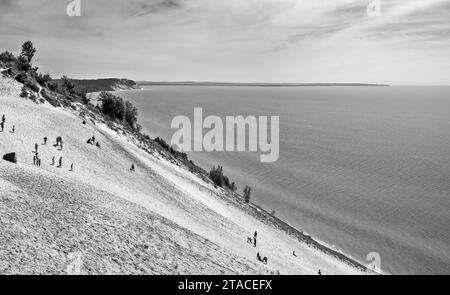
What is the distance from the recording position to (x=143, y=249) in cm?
1931

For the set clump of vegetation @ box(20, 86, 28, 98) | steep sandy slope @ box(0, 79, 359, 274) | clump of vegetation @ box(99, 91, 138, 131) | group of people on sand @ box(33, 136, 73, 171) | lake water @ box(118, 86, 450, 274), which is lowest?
lake water @ box(118, 86, 450, 274)

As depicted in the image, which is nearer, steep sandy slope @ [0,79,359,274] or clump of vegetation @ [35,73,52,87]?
steep sandy slope @ [0,79,359,274]

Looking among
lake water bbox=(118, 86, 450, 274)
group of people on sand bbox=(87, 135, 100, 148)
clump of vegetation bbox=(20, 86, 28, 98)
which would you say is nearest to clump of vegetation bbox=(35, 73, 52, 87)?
clump of vegetation bbox=(20, 86, 28, 98)

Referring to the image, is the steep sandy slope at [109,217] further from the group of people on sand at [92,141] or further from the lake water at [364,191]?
the lake water at [364,191]

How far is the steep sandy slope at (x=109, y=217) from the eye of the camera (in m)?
17.2

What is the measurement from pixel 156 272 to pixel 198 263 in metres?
2.94

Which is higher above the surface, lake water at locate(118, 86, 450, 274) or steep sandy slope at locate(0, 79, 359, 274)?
steep sandy slope at locate(0, 79, 359, 274)

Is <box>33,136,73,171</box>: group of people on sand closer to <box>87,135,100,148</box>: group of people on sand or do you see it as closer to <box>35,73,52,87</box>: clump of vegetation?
<box>87,135,100,148</box>: group of people on sand

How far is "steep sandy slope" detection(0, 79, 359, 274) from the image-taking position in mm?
17203

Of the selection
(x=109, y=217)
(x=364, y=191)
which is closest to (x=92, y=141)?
(x=109, y=217)

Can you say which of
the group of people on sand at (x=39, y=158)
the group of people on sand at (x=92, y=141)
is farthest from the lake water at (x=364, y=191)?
the group of people on sand at (x=39, y=158)

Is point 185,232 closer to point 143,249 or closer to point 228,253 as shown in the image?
point 228,253

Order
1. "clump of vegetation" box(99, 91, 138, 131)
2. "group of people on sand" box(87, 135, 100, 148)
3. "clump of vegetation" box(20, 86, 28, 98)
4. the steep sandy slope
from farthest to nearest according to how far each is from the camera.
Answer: "clump of vegetation" box(99, 91, 138, 131) → "clump of vegetation" box(20, 86, 28, 98) → "group of people on sand" box(87, 135, 100, 148) → the steep sandy slope
